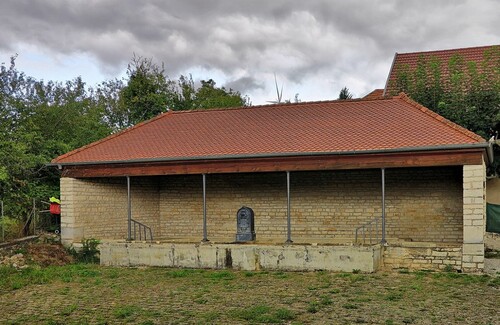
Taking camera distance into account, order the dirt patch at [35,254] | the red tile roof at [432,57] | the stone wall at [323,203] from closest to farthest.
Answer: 1. the dirt patch at [35,254]
2. the stone wall at [323,203]
3. the red tile roof at [432,57]

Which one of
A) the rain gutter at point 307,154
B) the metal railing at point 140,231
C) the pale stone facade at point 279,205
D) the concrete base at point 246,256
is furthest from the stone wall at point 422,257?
the metal railing at point 140,231

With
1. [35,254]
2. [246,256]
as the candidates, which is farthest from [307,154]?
[35,254]

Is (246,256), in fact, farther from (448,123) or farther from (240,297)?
(448,123)

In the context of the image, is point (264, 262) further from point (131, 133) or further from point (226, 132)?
point (131, 133)

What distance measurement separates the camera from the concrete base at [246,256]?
12.2m

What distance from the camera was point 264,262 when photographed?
13.0 m

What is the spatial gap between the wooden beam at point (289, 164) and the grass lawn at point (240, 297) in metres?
2.62

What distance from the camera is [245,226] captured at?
50.0 feet

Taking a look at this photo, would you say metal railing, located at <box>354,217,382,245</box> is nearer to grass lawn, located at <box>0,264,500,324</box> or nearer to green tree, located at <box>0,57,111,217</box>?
grass lawn, located at <box>0,264,500,324</box>

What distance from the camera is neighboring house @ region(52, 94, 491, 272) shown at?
41.1 feet

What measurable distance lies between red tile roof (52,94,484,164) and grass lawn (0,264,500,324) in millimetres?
3231

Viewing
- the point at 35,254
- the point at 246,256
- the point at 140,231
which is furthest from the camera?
the point at 140,231

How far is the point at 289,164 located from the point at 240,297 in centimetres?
479

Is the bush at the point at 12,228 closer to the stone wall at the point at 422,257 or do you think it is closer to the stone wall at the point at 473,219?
the stone wall at the point at 422,257
